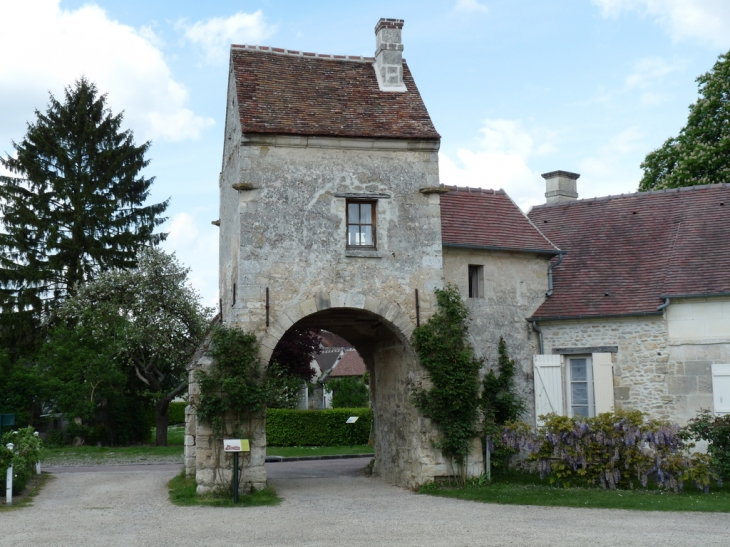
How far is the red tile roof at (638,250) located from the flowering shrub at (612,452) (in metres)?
2.76

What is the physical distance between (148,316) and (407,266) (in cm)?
1384

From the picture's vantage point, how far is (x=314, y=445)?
91.2 feet

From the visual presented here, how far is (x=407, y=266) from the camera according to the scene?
14820mm

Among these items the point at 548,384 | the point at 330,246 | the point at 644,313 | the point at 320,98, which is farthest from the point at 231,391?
the point at 644,313

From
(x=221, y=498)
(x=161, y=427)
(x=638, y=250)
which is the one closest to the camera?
(x=221, y=498)

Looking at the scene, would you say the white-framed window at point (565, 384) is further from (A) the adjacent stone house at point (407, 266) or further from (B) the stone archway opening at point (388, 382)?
(B) the stone archway opening at point (388, 382)

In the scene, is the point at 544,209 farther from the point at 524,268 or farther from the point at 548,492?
the point at 548,492

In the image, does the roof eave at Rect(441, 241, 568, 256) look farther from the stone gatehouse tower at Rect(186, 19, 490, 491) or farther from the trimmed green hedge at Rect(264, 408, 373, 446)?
the trimmed green hedge at Rect(264, 408, 373, 446)

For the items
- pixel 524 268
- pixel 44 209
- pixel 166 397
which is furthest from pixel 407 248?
pixel 44 209

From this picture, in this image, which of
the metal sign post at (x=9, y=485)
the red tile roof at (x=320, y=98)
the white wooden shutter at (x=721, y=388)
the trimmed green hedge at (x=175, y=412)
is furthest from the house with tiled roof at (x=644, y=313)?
the trimmed green hedge at (x=175, y=412)

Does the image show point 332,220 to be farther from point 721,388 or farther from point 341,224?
point 721,388

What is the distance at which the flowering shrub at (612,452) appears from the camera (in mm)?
13633

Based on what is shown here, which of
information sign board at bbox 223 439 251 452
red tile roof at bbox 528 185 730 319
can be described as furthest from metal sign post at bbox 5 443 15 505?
red tile roof at bbox 528 185 730 319

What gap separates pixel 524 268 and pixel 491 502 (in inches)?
238
